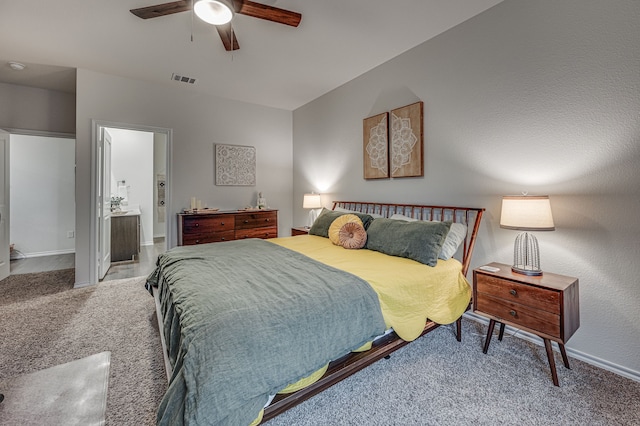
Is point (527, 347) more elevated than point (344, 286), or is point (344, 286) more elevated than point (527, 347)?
point (344, 286)

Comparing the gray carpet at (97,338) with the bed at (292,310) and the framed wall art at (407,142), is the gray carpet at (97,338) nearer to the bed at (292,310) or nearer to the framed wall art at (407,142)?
the bed at (292,310)

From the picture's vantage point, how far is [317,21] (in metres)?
2.53

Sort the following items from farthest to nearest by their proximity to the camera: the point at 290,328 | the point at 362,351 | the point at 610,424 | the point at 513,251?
1. the point at 513,251
2. the point at 362,351
3. the point at 610,424
4. the point at 290,328

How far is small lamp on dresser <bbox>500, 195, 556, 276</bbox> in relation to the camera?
1.85m

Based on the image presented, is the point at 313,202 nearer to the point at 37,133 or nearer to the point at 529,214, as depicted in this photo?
the point at 529,214

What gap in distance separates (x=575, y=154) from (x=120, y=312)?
4233 mm

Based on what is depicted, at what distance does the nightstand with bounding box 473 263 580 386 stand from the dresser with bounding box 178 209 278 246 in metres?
3.25

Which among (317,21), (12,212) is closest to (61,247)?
(12,212)

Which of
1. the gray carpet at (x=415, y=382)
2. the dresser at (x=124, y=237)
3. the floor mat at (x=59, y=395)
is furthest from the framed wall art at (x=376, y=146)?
the dresser at (x=124, y=237)

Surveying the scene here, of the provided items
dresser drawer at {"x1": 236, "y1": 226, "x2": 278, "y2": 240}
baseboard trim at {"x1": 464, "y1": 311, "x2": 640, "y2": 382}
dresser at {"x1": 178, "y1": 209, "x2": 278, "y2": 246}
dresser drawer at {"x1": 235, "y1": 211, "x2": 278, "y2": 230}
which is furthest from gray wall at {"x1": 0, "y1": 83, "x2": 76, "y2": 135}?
baseboard trim at {"x1": 464, "y1": 311, "x2": 640, "y2": 382}

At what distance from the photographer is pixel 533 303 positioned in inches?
70.2

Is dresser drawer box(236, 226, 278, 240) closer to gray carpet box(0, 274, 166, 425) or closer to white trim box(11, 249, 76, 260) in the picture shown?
gray carpet box(0, 274, 166, 425)

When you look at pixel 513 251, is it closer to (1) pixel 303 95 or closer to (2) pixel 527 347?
(2) pixel 527 347

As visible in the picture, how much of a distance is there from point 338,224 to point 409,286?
1306 mm
